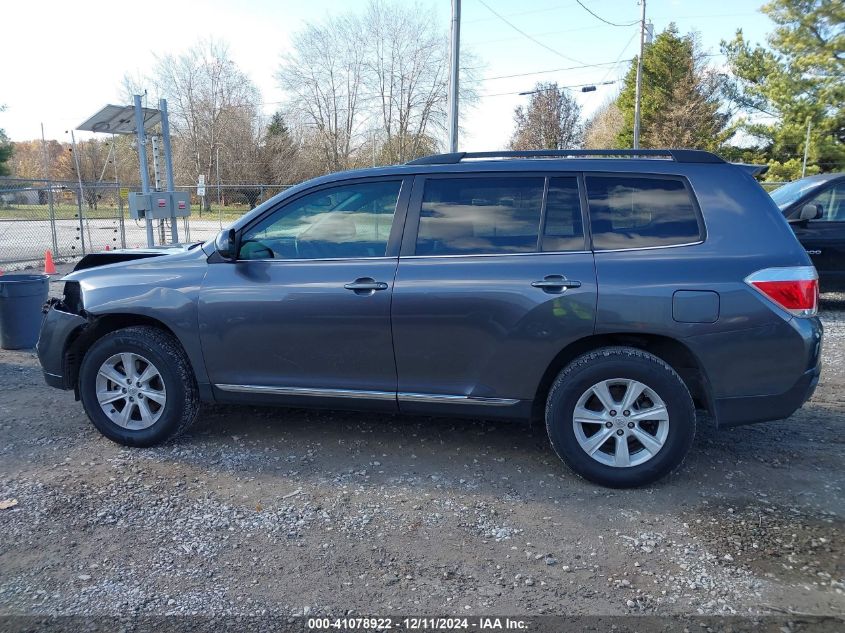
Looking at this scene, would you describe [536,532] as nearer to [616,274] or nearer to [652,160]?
[616,274]

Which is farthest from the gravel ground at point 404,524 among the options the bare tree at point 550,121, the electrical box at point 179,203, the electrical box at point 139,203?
the bare tree at point 550,121

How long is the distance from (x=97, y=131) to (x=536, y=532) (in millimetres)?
13124

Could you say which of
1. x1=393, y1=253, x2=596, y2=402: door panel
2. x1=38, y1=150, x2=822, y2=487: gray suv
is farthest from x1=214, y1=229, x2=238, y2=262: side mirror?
x1=393, y1=253, x2=596, y2=402: door panel

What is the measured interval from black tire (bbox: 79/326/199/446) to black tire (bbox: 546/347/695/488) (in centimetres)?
236

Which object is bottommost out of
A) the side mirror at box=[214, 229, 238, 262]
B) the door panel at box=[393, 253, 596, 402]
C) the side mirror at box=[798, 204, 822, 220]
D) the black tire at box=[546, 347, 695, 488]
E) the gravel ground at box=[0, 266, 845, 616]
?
the gravel ground at box=[0, 266, 845, 616]

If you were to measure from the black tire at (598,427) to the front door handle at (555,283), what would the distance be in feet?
1.37

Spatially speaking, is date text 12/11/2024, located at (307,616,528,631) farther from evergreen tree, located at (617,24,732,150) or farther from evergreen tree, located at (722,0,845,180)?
evergreen tree, located at (617,24,732,150)

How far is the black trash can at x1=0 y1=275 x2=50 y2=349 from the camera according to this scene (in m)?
7.09

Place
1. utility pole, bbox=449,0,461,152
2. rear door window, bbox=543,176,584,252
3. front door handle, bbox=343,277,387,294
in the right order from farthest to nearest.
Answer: utility pole, bbox=449,0,461,152
front door handle, bbox=343,277,387,294
rear door window, bbox=543,176,584,252

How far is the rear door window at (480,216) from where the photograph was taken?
12.9ft

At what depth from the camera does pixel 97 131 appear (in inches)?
521

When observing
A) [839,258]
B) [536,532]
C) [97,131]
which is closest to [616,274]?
[536,532]

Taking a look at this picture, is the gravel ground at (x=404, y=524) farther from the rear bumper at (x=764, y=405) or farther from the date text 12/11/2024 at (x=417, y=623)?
the rear bumper at (x=764, y=405)

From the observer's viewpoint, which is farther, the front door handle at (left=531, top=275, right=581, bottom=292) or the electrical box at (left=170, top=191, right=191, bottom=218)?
the electrical box at (left=170, top=191, right=191, bottom=218)
